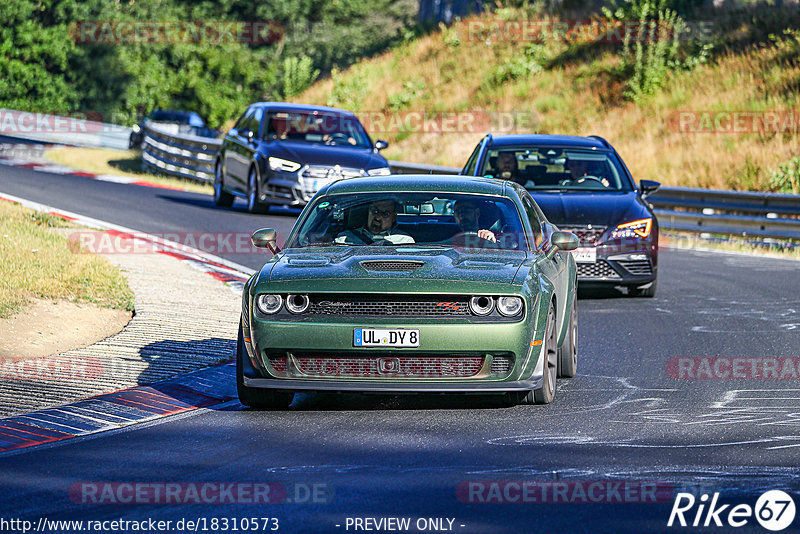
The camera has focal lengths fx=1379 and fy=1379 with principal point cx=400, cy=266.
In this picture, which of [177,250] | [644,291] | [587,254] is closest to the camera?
[587,254]

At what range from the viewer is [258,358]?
8.14 meters

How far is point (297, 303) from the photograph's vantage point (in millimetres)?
8180

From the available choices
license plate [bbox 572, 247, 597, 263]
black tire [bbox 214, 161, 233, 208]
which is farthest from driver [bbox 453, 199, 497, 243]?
black tire [bbox 214, 161, 233, 208]

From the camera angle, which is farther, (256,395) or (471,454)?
(256,395)

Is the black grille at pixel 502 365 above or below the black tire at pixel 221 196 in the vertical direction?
above

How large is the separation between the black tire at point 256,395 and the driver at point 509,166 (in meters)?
7.49

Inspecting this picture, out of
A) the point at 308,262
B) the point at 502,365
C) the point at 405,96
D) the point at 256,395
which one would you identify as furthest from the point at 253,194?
the point at 405,96

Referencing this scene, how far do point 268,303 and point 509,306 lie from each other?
1429 millimetres

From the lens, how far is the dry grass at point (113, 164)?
30359 millimetres

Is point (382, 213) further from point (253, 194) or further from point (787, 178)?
point (787, 178)

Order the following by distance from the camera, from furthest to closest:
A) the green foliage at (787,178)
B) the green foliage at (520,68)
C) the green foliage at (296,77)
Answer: the green foliage at (296,77) → the green foliage at (520,68) → the green foliage at (787,178)

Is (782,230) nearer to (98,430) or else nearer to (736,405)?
(736,405)

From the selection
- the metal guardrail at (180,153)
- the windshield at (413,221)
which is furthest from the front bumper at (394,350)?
the metal guardrail at (180,153)

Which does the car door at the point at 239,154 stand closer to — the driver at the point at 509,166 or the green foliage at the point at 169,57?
the driver at the point at 509,166
